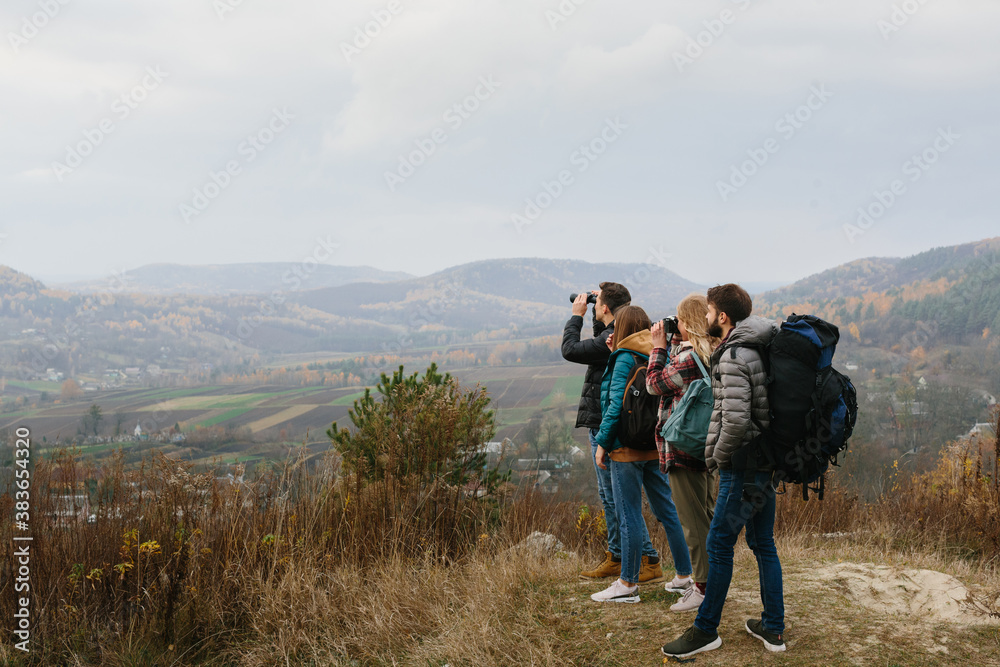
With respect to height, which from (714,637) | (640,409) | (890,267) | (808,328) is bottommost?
(714,637)

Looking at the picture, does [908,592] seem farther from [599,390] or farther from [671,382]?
[599,390]

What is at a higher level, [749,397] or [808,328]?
[808,328]

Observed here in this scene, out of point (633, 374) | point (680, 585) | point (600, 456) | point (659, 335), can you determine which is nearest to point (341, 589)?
point (600, 456)

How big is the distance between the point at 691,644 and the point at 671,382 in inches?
50.2

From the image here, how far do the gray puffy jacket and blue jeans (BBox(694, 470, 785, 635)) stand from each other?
161 millimetres

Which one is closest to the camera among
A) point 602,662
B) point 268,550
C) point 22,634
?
point 602,662

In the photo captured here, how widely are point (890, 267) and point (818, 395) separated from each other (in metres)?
132

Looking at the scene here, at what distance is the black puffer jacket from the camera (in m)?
3.90

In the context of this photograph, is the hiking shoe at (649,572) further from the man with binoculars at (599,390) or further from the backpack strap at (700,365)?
the backpack strap at (700,365)

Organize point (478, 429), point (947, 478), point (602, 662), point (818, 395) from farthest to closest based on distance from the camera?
point (947, 478), point (478, 429), point (602, 662), point (818, 395)

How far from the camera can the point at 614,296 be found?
4.07 meters

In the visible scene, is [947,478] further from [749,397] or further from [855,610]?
[749,397]

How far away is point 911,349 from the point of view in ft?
177

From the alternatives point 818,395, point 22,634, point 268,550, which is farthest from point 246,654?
point 818,395
